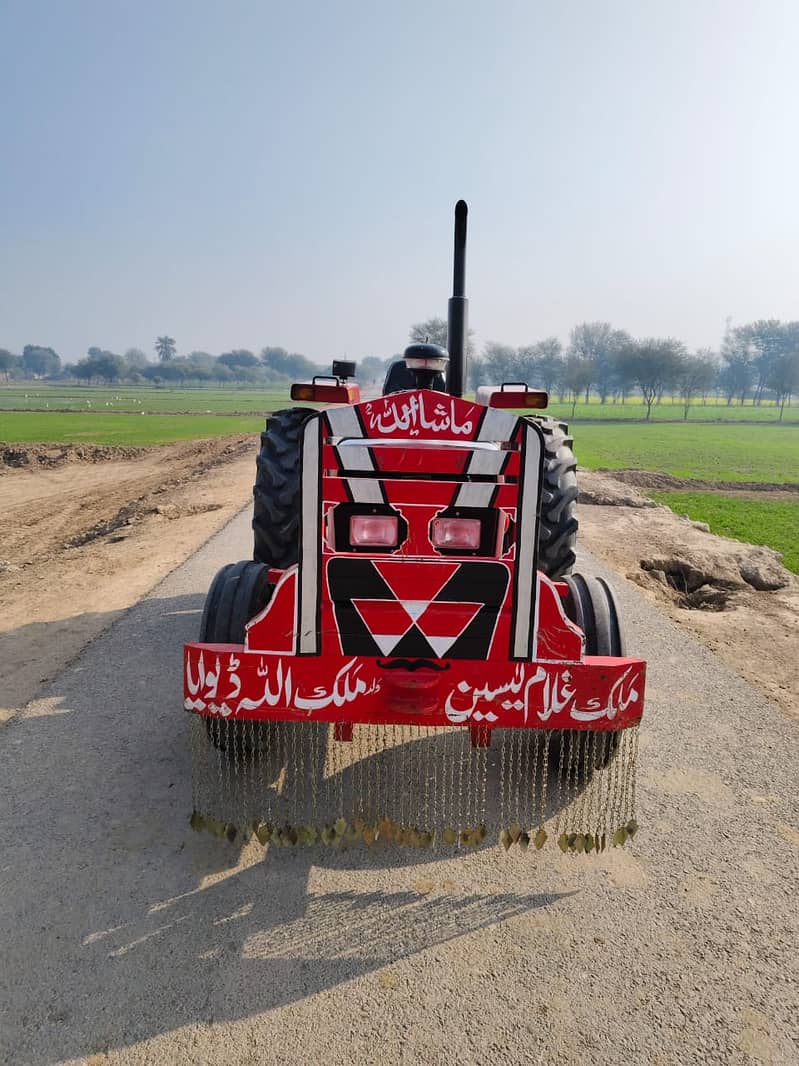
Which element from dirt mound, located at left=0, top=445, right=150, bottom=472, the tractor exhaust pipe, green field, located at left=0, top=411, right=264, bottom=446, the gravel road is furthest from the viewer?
green field, located at left=0, top=411, right=264, bottom=446

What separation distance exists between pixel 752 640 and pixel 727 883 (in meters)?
3.45

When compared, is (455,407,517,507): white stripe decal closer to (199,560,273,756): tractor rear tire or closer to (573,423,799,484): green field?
(199,560,273,756): tractor rear tire

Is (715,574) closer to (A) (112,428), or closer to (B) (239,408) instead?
(A) (112,428)

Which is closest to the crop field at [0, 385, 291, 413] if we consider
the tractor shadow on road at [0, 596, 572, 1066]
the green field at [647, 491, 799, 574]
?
the green field at [647, 491, 799, 574]

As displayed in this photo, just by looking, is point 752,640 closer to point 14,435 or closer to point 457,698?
point 457,698

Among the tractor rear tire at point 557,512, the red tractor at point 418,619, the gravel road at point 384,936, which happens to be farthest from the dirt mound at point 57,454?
the red tractor at point 418,619

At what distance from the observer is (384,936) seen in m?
2.54

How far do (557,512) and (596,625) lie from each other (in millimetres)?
1335

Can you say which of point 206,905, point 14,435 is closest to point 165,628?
point 206,905

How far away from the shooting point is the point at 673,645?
5602 mm

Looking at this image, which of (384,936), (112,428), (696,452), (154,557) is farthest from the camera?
(112,428)

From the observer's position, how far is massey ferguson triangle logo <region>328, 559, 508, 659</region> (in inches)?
112

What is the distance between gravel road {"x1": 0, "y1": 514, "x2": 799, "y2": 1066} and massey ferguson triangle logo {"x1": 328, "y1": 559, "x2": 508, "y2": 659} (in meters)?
0.95

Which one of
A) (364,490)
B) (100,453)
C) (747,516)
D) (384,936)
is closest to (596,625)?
Answer: (364,490)
